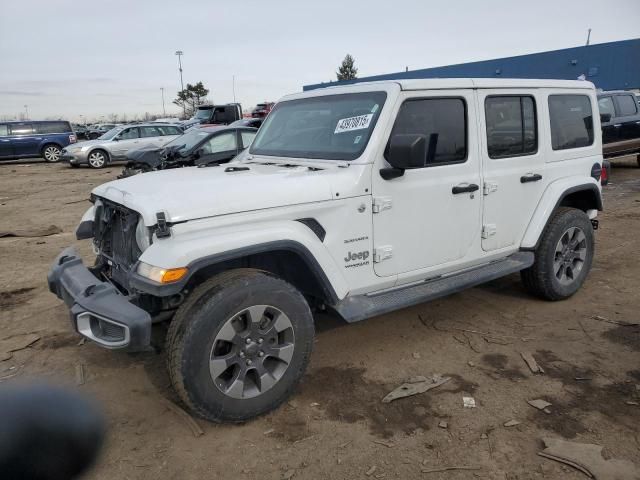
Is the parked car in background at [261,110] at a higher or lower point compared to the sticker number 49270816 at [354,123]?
higher

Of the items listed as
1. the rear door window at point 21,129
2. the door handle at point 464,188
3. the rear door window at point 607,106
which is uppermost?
the rear door window at point 21,129

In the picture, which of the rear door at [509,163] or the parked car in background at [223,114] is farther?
the parked car in background at [223,114]

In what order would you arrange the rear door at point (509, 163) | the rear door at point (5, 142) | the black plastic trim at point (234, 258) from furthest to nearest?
the rear door at point (5, 142) < the rear door at point (509, 163) < the black plastic trim at point (234, 258)

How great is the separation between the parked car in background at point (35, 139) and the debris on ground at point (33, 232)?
46.3 feet

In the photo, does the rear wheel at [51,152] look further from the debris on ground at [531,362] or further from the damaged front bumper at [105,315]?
the debris on ground at [531,362]

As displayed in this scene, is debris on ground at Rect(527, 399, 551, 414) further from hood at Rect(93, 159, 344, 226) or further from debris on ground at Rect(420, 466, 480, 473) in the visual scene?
hood at Rect(93, 159, 344, 226)

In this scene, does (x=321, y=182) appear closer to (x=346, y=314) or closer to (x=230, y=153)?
(x=346, y=314)

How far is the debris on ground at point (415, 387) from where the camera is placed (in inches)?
127

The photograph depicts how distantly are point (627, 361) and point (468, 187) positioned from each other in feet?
5.41

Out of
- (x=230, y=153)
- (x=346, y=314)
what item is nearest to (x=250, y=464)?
(x=346, y=314)

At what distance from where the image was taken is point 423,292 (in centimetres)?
361

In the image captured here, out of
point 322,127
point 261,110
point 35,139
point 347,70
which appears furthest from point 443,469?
point 347,70

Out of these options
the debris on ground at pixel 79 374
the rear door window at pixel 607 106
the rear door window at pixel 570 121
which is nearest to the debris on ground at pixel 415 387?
the debris on ground at pixel 79 374

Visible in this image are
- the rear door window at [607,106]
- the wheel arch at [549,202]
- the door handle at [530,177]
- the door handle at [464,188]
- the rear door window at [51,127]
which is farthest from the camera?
the rear door window at [51,127]
